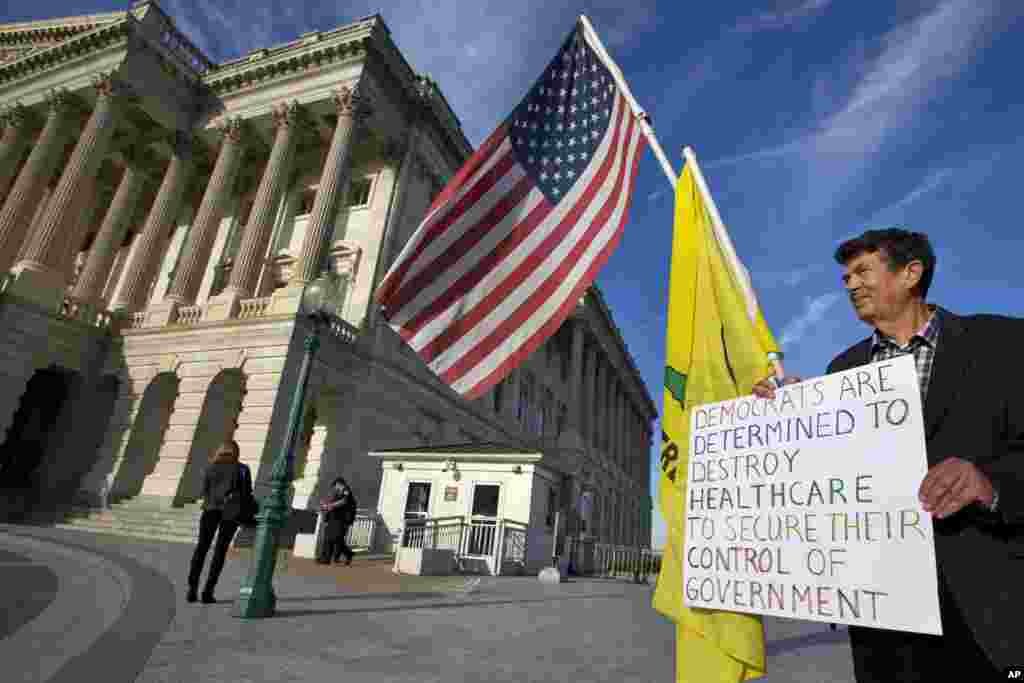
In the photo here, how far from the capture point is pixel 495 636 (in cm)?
611

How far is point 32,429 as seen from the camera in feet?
76.1

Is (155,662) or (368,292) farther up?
(368,292)

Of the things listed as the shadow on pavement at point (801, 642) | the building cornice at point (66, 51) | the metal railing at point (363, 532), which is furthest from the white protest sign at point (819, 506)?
the building cornice at point (66, 51)

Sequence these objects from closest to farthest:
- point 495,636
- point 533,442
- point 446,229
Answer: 1. point 446,229
2. point 495,636
3. point 533,442

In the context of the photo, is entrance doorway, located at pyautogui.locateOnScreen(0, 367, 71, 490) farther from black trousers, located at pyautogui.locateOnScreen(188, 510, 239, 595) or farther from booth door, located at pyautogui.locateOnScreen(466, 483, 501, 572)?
black trousers, located at pyautogui.locateOnScreen(188, 510, 239, 595)

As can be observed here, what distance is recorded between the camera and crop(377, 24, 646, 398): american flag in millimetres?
4902

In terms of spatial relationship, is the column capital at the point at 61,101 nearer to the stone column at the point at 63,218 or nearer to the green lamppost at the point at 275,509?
the stone column at the point at 63,218

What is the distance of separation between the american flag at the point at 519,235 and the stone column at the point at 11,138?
32615 mm

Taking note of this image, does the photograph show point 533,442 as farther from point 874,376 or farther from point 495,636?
point 874,376

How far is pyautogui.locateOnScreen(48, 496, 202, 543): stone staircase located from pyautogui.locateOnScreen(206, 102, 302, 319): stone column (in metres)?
6.85

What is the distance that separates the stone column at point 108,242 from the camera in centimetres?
2336

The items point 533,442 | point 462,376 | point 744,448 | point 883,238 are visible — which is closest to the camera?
point 883,238

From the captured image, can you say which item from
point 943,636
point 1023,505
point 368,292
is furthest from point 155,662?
point 368,292

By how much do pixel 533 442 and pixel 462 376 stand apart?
36.5 m
